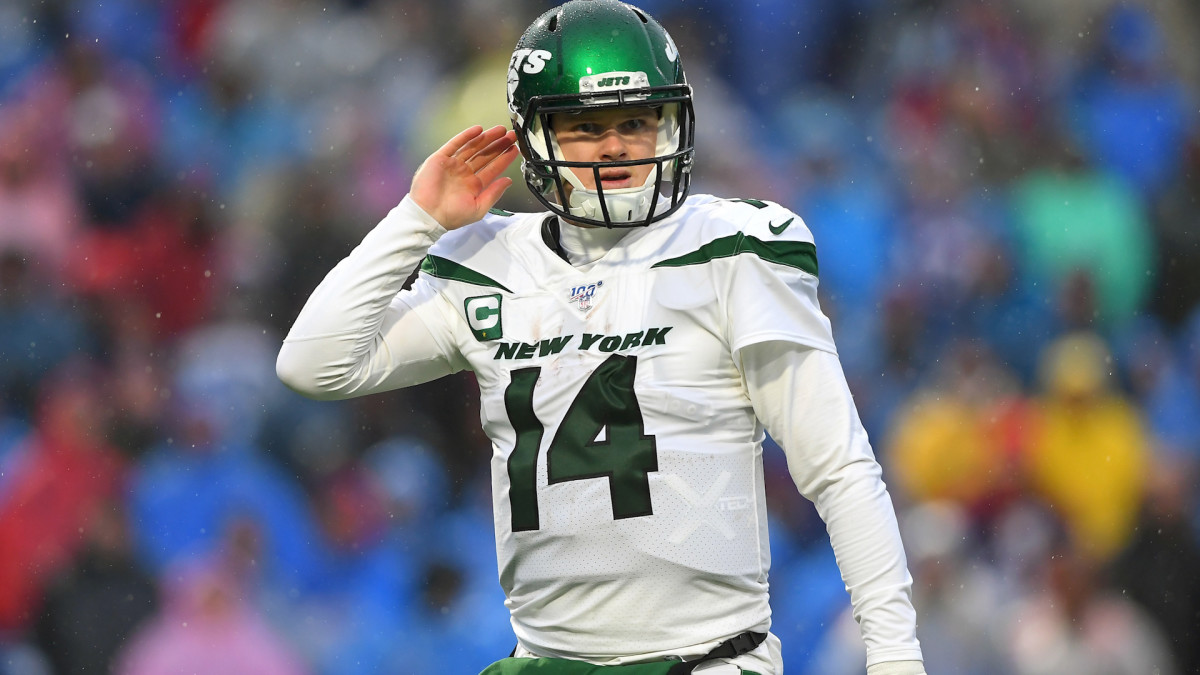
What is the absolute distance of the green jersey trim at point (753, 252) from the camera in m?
1.90

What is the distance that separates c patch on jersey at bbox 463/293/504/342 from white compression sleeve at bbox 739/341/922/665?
0.37 metres

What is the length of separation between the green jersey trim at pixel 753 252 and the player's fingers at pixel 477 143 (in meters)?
0.38

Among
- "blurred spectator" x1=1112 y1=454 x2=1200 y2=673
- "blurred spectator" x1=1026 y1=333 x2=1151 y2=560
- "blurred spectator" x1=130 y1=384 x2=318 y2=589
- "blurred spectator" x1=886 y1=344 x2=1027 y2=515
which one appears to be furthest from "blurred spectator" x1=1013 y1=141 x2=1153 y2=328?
"blurred spectator" x1=130 y1=384 x2=318 y2=589

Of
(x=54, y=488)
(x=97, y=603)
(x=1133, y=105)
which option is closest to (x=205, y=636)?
(x=97, y=603)

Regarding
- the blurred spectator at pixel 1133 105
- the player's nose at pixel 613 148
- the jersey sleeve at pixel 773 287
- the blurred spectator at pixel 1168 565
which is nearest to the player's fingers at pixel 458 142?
the player's nose at pixel 613 148

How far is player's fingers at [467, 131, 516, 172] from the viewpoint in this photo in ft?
7.02

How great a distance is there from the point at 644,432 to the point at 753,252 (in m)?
0.29

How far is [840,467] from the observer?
1.85 metres

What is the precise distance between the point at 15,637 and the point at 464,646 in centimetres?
128

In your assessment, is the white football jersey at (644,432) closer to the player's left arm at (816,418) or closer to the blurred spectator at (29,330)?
the player's left arm at (816,418)

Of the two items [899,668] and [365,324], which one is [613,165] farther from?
[899,668]

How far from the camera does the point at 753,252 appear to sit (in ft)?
6.23

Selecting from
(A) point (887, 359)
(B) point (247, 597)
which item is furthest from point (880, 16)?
(B) point (247, 597)

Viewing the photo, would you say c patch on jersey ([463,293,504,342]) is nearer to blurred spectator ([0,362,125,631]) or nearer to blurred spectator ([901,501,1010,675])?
blurred spectator ([901,501,1010,675])
